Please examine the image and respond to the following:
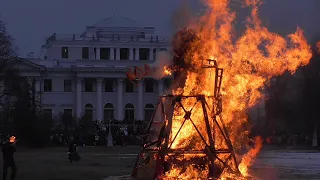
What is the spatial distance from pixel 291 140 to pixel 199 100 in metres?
35.8

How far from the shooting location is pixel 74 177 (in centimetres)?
2152

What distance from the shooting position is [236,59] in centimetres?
1658

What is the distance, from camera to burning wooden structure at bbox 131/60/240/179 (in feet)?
47.7

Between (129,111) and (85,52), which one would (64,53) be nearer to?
(85,52)

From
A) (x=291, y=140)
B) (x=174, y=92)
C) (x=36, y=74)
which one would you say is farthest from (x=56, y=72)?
(x=174, y=92)

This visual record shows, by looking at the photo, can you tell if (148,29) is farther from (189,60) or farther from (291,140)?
(189,60)

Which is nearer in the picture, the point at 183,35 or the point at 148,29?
the point at 183,35

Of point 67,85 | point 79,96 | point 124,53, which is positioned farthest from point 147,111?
point 67,85

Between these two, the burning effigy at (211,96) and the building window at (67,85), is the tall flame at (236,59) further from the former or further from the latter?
the building window at (67,85)

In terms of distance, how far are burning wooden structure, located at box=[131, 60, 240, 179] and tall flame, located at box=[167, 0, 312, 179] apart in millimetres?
301

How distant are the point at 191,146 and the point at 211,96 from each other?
4.78ft

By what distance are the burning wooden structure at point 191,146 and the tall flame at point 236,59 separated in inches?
11.8

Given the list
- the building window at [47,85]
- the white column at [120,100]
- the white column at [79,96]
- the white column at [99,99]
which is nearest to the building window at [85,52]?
the white column at [79,96]

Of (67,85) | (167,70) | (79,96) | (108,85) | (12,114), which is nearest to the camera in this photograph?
(167,70)
